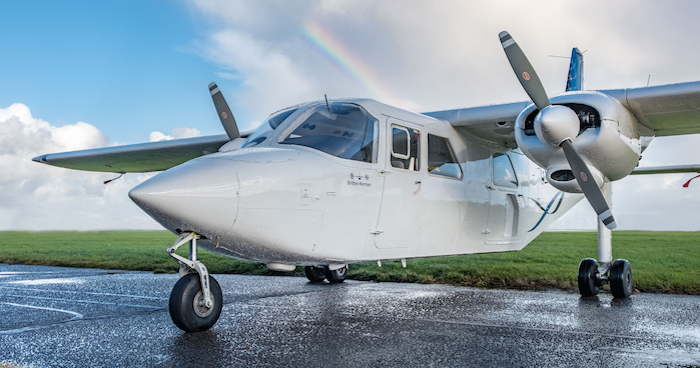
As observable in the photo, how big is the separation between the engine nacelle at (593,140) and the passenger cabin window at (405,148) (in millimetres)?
1626

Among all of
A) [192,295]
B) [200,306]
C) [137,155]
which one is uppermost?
[137,155]

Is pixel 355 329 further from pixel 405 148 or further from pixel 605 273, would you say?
pixel 605 273

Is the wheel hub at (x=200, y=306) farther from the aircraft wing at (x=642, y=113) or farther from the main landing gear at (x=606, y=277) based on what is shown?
the main landing gear at (x=606, y=277)

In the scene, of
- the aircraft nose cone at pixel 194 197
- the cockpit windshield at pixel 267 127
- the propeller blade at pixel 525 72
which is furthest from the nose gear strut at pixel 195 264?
the propeller blade at pixel 525 72

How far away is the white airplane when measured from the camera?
4570 millimetres

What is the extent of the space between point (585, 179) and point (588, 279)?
264cm

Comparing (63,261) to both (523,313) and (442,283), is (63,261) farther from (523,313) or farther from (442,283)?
(523,313)

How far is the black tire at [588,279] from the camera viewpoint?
8406mm

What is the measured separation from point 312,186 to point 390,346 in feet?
5.49

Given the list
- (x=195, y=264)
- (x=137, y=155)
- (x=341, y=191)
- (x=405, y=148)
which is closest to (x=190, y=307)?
(x=195, y=264)

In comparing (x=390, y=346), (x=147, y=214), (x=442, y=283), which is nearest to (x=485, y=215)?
(x=442, y=283)

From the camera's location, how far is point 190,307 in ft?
15.7

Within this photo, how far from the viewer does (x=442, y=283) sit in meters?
10.0

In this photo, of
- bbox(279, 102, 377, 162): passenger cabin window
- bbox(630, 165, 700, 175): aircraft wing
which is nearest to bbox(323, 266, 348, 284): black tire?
bbox(279, 102, 377, 162): passenger cabin window
